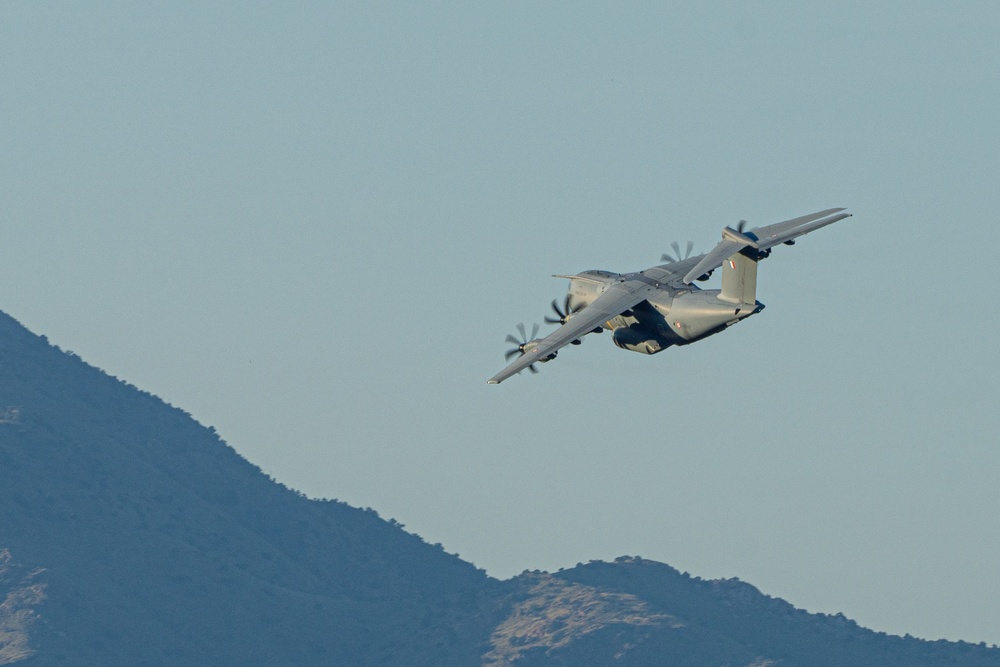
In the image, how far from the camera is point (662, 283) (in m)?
97.0

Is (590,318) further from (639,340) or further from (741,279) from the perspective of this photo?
(741,279)

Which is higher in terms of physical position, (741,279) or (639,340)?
(741,279)

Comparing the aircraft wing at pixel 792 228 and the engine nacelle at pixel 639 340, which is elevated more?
the aircraft wing at pixel 792 228

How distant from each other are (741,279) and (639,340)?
7797mm

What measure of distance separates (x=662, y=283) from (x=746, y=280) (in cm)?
649

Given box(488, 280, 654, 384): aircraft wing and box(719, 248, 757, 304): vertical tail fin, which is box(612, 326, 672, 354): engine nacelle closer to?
box(488, 280, 654, 384): aircraft wing

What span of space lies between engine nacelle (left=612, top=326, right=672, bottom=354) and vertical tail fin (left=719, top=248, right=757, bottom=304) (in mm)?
5490

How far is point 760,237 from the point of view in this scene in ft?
315

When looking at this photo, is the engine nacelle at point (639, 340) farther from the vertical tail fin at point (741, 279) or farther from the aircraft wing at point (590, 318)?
the vertical tail fin at point (741, 279)

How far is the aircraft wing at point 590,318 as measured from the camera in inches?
3620

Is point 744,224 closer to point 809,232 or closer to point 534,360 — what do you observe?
point 809,232

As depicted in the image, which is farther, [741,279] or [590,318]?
[590,318]

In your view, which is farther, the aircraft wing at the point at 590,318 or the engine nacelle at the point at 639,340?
the engine nacelle at the point at 639,340

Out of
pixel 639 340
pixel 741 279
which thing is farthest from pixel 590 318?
pixel 741 279
